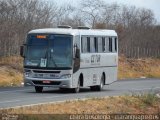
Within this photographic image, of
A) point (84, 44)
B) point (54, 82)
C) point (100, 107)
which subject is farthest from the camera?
point (84, 44)

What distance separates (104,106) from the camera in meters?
25.3

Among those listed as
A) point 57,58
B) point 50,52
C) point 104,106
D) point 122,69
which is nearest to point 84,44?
point 57,58

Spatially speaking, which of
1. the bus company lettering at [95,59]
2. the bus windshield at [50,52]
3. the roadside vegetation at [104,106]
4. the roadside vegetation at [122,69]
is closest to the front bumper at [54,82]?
the bus windshield at [50,52]

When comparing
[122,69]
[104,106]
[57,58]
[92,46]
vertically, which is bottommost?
[122,69]

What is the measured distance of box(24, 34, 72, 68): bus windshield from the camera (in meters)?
30.5

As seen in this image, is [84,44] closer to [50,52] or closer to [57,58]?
[57,58]

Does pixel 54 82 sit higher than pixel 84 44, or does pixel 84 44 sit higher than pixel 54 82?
pixel 84 44

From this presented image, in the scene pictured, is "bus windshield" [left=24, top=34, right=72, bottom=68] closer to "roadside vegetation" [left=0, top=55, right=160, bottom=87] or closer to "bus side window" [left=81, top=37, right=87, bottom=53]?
"bus side window" [left=81, top=37, right=87, bottom=53]

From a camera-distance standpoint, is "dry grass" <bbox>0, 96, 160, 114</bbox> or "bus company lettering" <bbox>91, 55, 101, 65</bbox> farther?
"bus company lettering" <bbox>91, 55, 101, 65</bbox>

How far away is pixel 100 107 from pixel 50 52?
261 inches

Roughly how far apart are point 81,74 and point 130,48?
43616 mm

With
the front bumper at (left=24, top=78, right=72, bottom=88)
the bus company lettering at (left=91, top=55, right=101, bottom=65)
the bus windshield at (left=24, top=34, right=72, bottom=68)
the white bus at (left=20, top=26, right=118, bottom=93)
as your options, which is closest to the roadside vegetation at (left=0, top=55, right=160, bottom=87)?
the bus company lettering at (left=91, top=55, right=101, bottom=65)

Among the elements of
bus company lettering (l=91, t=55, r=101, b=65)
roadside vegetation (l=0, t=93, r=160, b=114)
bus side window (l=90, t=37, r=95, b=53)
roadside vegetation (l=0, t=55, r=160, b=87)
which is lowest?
roadside vegetation (l=0, t=55, r=160, b=87)

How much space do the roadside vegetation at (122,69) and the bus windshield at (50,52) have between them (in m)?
9.03
